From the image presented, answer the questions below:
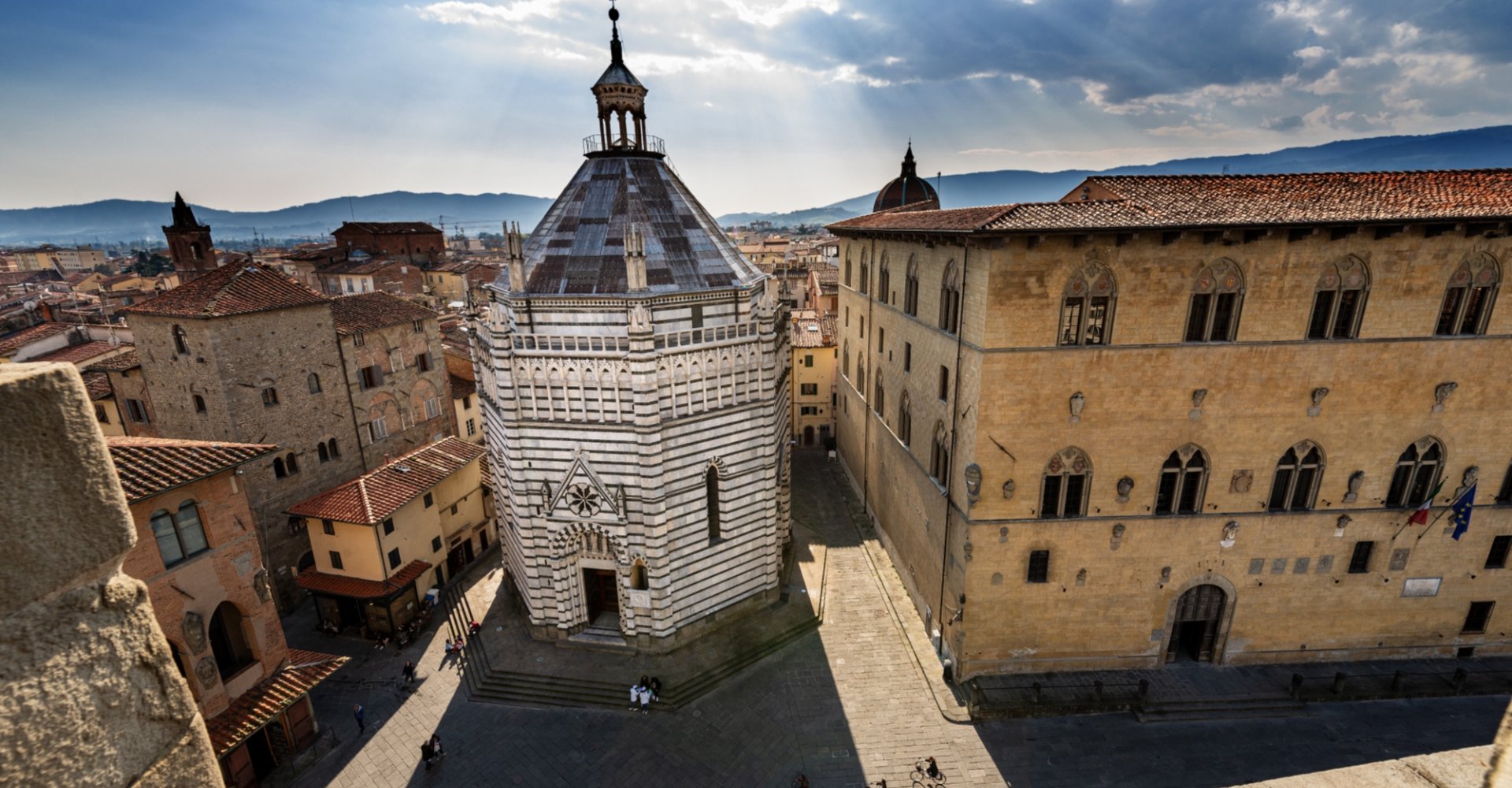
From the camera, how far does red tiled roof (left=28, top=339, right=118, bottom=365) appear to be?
36.2 m

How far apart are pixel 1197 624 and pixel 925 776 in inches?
479

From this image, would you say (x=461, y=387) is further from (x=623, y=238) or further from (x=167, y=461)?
(x=167, y=461)

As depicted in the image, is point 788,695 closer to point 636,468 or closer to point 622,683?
point 622,683

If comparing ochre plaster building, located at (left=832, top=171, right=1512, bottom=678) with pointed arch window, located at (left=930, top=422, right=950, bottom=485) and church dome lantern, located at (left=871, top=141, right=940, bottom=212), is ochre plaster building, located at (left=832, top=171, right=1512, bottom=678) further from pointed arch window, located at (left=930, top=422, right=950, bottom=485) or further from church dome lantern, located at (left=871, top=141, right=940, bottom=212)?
church dome lantern, located at (left=871, top=141, right=940, bottom=212)

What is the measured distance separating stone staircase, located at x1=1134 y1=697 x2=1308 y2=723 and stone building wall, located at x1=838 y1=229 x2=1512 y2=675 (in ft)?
5.55

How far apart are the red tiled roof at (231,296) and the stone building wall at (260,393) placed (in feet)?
1.08

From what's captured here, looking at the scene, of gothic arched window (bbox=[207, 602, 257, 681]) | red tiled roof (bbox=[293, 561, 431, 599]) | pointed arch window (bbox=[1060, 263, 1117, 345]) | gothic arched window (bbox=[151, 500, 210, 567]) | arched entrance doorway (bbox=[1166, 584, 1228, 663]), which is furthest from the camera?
red tiled roof (bbox=[293, 561, 431, 599])

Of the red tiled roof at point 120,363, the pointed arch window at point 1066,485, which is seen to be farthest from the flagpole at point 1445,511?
the red tiled roof at point 120,363

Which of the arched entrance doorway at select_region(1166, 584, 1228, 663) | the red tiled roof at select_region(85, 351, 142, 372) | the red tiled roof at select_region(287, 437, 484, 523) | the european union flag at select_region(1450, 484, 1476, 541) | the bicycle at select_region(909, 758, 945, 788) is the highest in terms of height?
the red tiled roof at select_region(85, 351, 142, 372)

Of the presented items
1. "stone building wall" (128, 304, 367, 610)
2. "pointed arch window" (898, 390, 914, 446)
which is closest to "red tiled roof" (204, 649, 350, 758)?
"stone building wall" (128, 304, 367, 610)

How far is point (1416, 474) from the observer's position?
22.3 metres

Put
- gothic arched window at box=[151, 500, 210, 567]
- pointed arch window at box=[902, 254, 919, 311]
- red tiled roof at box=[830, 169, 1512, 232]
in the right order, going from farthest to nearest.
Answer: pointed arch window at box=[902, 254, 919, 311], red tiled roof at box=[830, 169, 1512, 232], gothic arched window at box=[151, 500, 210, 567]

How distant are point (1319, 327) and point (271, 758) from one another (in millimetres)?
36025

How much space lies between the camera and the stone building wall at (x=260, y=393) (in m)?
27.7
